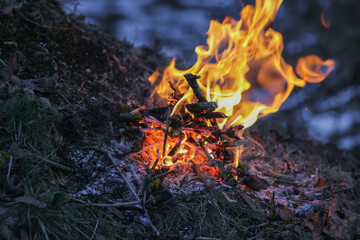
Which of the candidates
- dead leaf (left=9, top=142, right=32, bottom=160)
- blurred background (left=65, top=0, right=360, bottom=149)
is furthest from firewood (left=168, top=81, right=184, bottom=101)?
blurred background (left=65, top=0, right=360, bottom=149)

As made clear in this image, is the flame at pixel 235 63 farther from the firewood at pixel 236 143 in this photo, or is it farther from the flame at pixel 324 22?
the flame at pixel 324 22

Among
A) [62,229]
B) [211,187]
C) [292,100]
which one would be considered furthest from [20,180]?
[292,100]

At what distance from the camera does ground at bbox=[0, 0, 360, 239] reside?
5.28 ft

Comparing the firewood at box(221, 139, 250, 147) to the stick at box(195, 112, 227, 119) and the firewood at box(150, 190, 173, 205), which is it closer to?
the stick at box(195, 112, 227, 119)

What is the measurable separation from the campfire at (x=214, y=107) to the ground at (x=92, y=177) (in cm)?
16

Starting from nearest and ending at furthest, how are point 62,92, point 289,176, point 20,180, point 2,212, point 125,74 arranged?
1. point 2,212
2. point 20,180
3. point 62,92
4. point 289,176
5. point 125,74

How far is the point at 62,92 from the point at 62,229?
135 centimetres

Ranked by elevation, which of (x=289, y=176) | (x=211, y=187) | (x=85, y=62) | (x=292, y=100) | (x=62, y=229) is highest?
(x=292, y=100)

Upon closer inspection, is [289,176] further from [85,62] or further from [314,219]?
[85,62]

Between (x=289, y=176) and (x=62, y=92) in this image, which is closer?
(x=62, y=92)

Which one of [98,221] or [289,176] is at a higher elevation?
[289,176]

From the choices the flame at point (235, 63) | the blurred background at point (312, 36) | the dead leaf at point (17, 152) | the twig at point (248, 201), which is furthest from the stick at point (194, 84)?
the blurred background at point (312, 36)

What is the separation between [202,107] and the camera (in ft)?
7.97

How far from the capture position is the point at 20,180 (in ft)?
5.25
